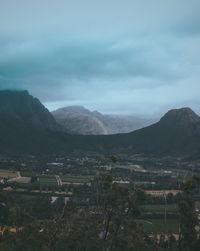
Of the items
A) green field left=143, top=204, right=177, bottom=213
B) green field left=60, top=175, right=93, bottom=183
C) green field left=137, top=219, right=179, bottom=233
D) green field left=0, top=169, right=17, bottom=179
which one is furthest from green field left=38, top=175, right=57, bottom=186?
green field left=137, top=219, right=179, bottom=233

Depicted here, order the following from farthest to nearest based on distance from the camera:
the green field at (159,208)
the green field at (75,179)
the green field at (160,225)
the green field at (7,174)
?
the green field at (7,174) < the green field at (75,179) < the green field at (159,208) < the green field at (160,225)

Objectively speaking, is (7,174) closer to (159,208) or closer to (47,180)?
(47,180)

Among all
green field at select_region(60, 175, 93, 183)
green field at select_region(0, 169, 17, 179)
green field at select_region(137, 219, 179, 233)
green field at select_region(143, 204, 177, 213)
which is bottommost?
green field at select_region(137, 219, 179, 233)

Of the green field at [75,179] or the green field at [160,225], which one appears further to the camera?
the green field at [75,179]

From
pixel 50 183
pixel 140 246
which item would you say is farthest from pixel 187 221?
pixel 50 183

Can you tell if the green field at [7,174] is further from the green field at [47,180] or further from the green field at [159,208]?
the green field at [159,208]

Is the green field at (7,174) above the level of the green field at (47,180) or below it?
above

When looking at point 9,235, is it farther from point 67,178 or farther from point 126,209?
point 67,178

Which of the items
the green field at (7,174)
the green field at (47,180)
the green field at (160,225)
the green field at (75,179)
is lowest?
the green field at (160,225)

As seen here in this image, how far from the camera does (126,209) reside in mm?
53938

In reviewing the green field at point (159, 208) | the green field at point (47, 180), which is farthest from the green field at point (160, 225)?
the green field at point (47, 180)

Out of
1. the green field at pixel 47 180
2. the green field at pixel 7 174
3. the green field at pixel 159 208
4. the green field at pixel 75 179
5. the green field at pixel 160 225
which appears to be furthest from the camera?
the green field at pixel 7 174

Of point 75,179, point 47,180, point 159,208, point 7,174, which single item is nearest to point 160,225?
point 159,208

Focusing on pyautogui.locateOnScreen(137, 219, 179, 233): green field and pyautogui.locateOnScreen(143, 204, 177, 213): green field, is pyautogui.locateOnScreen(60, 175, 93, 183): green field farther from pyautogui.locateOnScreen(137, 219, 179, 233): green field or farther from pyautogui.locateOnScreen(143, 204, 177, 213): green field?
pyautogui.locateOnScreen(137, 219, 179, 233): green field
